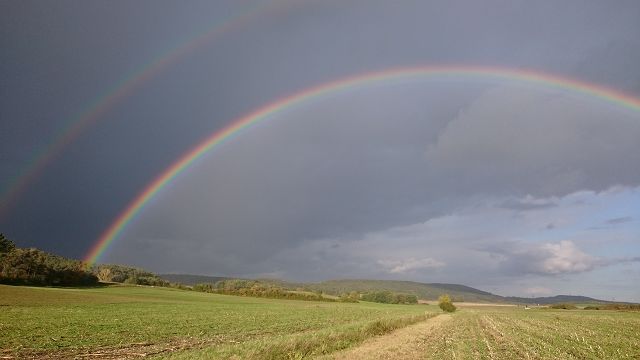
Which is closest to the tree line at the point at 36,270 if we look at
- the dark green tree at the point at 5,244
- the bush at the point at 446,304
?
the dark green tree at the point at 5,244

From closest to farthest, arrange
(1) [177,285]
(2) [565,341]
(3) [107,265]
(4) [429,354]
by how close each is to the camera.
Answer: (4) [429,354] → (2) [565,341] → (1) [177,285] → (3) [107,265]

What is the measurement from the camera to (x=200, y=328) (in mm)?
39906

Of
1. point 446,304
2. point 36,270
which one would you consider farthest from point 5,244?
point 446,304

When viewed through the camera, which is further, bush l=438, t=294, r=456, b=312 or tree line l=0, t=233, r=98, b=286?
bush l=438, t=294, r=456, b=312

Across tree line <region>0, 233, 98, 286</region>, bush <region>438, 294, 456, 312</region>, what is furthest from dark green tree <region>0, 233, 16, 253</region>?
bush <region>438, 294, 456, 312</region>

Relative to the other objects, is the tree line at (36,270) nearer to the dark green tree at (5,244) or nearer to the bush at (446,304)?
the dark green tree at (5,244)

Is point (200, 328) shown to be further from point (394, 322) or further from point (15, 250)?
point (15, 250)

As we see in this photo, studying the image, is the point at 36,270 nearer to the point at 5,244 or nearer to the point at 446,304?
the point at 5,244

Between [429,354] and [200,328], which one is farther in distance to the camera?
[200,328]

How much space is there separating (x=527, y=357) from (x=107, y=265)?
18817cm

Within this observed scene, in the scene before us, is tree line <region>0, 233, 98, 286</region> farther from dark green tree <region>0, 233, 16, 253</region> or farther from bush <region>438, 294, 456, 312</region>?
bush <region>438, 294, 456, 312</region>

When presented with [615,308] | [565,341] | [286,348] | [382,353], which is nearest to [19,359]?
[286,348]

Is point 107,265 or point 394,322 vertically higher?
point 107,265

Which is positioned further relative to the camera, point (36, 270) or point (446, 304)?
point (446, 304)
